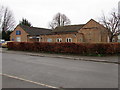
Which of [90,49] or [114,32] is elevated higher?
[114,32]

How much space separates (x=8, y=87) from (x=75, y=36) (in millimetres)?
23677

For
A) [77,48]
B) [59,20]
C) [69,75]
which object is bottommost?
[69,75]

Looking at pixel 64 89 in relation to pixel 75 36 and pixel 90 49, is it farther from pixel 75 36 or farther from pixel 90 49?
pixel 75 36

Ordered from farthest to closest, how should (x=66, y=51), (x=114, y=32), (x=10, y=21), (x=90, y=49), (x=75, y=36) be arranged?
(x=10, y=21), (x=75, y=36), (x=114, y=32), (x=66, y=51), (x=90, y=49)

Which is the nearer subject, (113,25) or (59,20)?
(113,25)

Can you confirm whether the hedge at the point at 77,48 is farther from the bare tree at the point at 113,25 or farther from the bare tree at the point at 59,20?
the bare tree at the point at 59,20

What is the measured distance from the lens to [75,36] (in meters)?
27.2

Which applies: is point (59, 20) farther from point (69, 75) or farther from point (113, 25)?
point (69, 75)

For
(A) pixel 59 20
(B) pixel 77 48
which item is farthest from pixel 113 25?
(A) pixel 59 20

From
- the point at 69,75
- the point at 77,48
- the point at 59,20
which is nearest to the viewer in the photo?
the point at 69,75

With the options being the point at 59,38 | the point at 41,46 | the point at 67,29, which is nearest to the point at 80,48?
the point at 41,46

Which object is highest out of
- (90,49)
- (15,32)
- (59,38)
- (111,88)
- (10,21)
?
(10,21)

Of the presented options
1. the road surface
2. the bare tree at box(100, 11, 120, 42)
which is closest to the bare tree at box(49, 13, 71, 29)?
the bare tree at box(100, 11, 120, 42)

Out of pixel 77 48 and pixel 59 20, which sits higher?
pixel 59 20
